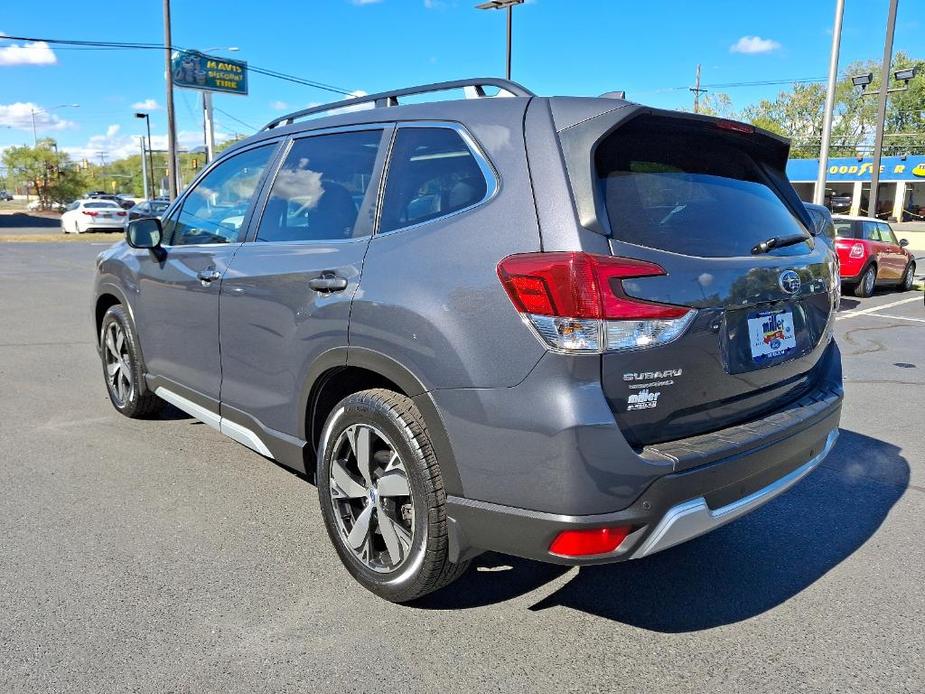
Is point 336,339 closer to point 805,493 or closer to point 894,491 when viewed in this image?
point 805,493

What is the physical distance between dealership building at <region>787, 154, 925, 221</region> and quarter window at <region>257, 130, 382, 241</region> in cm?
5326

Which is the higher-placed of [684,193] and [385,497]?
[684,193]

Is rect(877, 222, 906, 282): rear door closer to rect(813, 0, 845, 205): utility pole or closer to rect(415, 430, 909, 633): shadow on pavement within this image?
rect(813, 0, 845, 205): utility pole

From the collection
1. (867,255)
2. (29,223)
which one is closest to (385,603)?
(867,255)

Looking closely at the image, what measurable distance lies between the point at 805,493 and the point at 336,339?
2.73 m

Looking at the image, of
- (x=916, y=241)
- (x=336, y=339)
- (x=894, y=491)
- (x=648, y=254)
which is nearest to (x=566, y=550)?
(x=648, y=254)

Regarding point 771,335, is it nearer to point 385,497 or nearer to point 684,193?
point 684,193

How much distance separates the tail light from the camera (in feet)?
7.43

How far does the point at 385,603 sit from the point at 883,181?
6041cm

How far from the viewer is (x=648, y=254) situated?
2385mm

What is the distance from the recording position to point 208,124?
2096 inches

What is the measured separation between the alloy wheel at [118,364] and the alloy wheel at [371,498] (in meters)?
2.65

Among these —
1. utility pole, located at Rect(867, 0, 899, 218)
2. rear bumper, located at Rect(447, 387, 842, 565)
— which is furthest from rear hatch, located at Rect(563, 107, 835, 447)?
utility pole, located at Rect(867, 0, 899, 218)

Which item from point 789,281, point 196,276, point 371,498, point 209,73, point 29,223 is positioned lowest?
point 371,498
